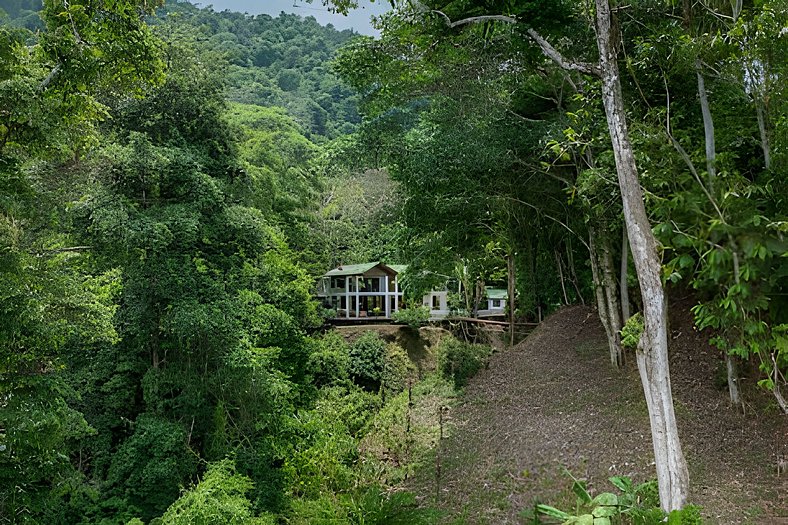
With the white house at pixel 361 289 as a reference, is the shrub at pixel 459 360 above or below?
below

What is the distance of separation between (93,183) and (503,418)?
7.83 m

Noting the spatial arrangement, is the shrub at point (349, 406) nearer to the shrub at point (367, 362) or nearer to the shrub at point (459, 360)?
the shrub at point (367, 362)

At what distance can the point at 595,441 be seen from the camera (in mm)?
7832

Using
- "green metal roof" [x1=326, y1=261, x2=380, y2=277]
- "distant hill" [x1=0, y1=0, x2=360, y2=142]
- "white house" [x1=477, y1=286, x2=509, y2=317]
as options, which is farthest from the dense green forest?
"distant hill" [x1=0, y1=0, x2=360, y2=142]

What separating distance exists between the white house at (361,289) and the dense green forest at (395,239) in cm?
376

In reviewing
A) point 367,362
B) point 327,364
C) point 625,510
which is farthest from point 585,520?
point 367,362

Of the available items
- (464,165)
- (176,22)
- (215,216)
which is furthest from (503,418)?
(176,22)

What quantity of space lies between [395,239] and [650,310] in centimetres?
1261

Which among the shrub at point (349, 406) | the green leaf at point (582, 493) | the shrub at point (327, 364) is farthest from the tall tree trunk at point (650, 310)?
the shrub at point (327, 364)

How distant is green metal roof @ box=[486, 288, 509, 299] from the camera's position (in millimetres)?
24844

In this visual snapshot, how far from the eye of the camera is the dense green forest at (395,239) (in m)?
5.78

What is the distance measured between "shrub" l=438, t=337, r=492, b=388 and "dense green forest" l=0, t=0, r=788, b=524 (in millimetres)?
61

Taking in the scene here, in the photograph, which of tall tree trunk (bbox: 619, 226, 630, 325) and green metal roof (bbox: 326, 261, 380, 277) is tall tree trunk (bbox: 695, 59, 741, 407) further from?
green metal roof (bbox: 326, 261, 380, 277)

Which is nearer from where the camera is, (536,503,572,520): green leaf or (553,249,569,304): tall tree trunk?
(536,503,572,520): green leaf
